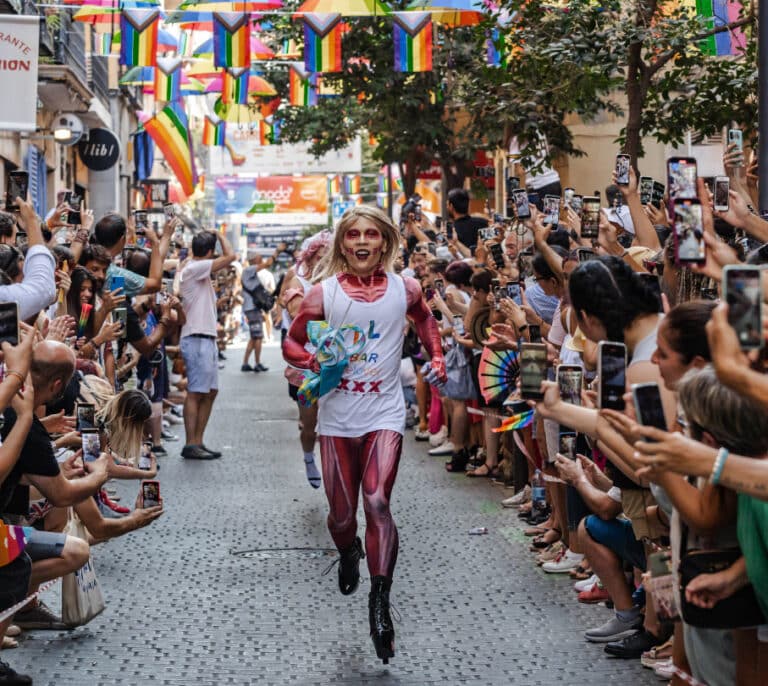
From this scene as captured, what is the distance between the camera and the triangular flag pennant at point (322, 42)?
1841 centimetres

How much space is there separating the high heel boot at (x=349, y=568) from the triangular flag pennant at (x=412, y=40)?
11.2 meters

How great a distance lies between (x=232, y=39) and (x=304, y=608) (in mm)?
12327

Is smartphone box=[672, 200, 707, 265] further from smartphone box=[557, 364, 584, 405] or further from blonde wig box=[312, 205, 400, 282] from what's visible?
blonde wig box=[312, 205, 400, 282]

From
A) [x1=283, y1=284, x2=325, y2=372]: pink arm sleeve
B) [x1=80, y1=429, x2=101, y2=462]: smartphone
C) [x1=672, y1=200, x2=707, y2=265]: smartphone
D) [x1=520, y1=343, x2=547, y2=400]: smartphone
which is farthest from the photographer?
[x1=283, y1=284, x2=325, y2=372]: pink arm sleeve

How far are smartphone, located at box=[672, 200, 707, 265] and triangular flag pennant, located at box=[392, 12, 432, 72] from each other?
13.1 meters

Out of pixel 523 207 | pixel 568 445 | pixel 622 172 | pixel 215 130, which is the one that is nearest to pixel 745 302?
pixel 568 445

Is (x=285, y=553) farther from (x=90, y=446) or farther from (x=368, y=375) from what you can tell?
(x=90, y=446)

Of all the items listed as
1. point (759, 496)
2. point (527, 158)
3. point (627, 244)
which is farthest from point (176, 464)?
point (759, 496)

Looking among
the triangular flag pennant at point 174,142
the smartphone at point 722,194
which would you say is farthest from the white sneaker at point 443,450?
the triangular flag pennant at point 174,142

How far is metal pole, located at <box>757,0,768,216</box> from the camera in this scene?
830 cm

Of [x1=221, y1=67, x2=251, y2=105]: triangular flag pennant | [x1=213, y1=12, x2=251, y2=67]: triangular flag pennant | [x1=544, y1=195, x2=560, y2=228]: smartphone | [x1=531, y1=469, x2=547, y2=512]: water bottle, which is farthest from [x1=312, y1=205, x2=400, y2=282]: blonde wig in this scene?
[x1=221, y1=67, x2=251, y2=105]: triangular flag pennant

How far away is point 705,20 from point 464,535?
5031 mm

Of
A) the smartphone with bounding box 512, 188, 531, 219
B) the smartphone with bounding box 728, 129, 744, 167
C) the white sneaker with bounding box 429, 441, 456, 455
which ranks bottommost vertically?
the white sneaker with bounding box 429, 441, 456, 455

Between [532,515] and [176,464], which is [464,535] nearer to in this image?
[532,515]
